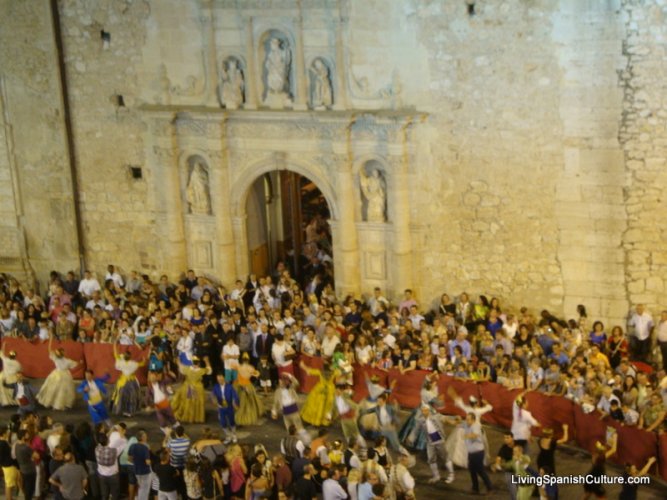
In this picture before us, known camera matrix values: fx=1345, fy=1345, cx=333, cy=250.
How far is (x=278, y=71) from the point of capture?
2753 centimetres

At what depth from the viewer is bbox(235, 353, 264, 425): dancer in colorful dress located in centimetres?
2434

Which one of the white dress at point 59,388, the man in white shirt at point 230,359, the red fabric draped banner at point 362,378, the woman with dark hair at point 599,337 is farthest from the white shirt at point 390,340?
the white dress at point 59,388

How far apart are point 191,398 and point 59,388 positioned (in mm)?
2799

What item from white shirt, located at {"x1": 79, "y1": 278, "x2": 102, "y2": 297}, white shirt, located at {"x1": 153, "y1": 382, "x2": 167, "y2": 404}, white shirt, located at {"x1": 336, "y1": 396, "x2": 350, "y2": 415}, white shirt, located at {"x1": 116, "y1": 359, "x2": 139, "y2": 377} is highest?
white shirt, located at {"x1": 79, "y1": 278, "x2": 102, "y2": 297}

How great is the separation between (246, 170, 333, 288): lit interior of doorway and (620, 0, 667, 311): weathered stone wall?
272 inches

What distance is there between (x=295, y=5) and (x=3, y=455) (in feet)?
34.8

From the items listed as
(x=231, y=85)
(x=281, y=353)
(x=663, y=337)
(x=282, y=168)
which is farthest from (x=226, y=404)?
(x=663, y=337)

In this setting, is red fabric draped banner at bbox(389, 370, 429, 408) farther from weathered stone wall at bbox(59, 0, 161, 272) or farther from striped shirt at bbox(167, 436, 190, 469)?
weathered stone wall at bbox(59, 0, 161, 272)

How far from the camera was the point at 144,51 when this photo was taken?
28750mm

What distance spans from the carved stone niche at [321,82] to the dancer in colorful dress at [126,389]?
6483 mm

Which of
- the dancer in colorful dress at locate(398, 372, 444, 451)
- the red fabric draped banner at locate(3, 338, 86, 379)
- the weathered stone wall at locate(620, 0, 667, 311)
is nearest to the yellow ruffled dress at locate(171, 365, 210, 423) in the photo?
the red fabric draped banner at locate(3, 338, 86, 379)

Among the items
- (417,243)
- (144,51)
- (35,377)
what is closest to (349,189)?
(417,243)

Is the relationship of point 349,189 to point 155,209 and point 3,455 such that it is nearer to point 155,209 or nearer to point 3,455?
point 155,209

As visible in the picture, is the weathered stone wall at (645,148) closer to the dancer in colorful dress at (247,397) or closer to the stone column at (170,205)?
the dancer in colorful dress at (247,397)
